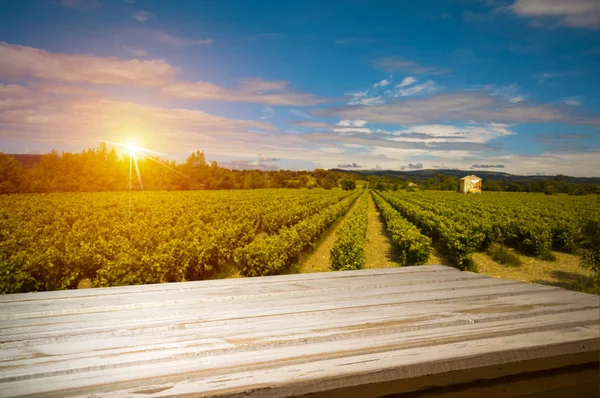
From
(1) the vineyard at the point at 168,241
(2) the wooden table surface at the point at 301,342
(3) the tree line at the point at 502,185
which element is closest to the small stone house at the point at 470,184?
(3) the tree line at the point at 502,185

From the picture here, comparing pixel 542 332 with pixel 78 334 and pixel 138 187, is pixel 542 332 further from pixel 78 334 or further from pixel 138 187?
pixel 138 187

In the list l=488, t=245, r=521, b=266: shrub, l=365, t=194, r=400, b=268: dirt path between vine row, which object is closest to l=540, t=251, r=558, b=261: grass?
l=488, t=245, r=521, b=266: shrub

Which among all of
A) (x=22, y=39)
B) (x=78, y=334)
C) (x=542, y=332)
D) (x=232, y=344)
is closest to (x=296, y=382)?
(x=232, y=344)

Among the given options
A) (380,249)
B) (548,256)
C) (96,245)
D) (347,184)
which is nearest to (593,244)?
(548,256)

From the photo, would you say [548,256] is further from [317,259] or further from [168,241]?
[168,241]

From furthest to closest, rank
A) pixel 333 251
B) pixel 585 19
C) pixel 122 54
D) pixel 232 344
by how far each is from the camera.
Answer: pixel 333 251 < pixel 585 19 < pixel 122 54 < pixel 232 344

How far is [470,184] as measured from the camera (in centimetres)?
4778

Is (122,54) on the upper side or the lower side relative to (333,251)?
upper

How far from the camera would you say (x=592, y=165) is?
424 inches

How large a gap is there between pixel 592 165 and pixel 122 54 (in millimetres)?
12852

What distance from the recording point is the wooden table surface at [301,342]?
121 centimetres

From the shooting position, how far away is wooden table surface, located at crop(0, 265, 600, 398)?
1.21 metres

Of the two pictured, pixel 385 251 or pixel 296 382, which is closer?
pixel 296 382

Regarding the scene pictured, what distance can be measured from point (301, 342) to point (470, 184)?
2029 inches
